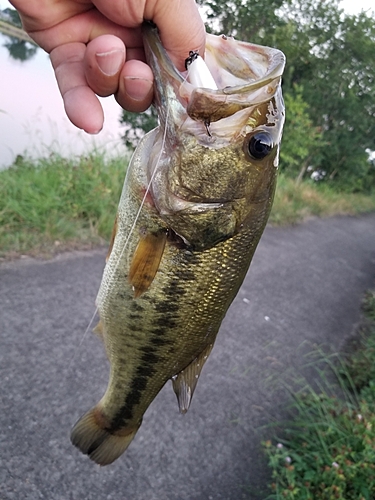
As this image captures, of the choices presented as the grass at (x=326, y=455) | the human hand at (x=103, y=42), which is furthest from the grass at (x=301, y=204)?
the human hand at (x=103, y=42)

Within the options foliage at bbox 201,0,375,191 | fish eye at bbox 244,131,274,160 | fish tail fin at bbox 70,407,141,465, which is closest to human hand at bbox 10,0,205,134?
fish eye at bbox 244,131,274,160

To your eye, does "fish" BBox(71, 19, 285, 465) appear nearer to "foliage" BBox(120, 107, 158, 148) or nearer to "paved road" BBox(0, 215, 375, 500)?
"paved road" BBox(0, 215, 375, 500)

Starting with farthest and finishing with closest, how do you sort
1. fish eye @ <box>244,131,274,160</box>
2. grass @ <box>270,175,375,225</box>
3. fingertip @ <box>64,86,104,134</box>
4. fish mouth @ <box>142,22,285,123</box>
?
grass @ <box>270,175,375,225</box> < fingertip @ <box>64,86,104,134</box> < fish eye @ <box>244,131,274,160</box> < fish mouth @ <box>142,22,285,123</box>

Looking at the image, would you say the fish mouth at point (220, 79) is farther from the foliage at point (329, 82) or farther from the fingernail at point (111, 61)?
the foliage at point (329, 82)

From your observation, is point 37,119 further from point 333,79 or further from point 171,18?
point 333,79

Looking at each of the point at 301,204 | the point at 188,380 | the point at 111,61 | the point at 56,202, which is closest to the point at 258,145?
the point at 111,61
